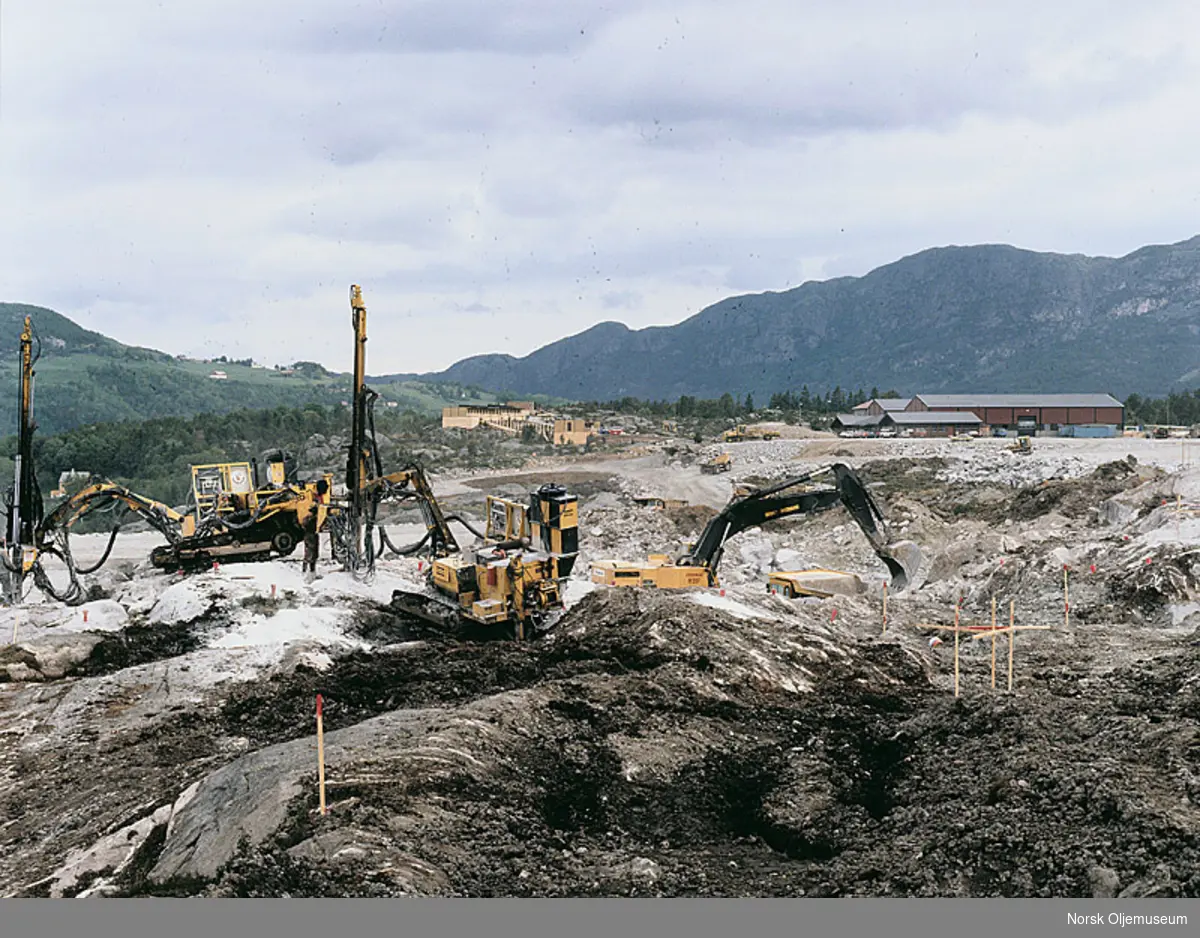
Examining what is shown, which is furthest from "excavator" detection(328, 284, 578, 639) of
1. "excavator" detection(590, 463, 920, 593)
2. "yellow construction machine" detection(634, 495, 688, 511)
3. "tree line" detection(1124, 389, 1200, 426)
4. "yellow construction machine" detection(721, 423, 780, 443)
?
"tree line" detection(1124, 389, 1200, 426)

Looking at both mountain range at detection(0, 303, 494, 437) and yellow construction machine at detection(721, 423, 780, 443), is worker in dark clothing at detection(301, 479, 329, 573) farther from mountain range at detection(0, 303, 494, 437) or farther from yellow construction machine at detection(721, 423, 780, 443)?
yellow construction machine at detection(721, 423, 780, 443)

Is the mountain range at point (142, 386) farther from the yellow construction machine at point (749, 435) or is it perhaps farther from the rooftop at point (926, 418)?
the rooftop at point (926, 418)

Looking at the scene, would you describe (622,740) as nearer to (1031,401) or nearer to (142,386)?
(1031,401)

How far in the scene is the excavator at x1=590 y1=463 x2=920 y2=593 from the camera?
18.4 meters

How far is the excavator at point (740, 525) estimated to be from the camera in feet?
60.4

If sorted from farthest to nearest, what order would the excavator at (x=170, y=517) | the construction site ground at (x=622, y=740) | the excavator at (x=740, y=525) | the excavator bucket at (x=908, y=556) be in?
the excavator bucket at (x=908, y=556), the excavator at (x=740, y=525), the excavator at (x=170, y=517), the construction site ground at (x=622, y=740)

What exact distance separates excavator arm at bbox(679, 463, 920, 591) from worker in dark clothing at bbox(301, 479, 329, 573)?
731 cm

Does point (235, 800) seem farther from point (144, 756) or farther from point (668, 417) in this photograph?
point (668, 417)

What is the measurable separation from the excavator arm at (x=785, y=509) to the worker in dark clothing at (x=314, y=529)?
24.0 ft

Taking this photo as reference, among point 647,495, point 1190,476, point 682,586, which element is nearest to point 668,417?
point 647,495

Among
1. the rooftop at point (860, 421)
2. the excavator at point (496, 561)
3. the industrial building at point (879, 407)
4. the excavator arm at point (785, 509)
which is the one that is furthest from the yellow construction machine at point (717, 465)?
the excavator at point (496, 561)

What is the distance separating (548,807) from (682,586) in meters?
9.86

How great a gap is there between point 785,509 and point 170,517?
1365 cm

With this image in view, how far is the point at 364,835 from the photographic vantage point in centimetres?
720
